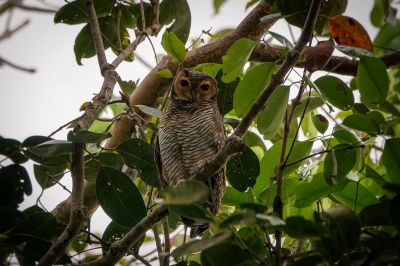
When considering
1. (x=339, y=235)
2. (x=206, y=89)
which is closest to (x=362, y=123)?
(x=339, y=235)

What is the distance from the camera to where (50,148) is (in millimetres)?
1305

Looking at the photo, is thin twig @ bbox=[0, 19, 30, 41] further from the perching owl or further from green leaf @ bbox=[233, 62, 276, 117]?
green leaf @ bbox=[233, 62, 276, 117]

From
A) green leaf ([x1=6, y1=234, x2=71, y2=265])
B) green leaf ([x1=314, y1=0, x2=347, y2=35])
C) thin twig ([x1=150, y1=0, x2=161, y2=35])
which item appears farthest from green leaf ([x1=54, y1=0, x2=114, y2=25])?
green leaf ([x1=6, y1=234, x2=71, y2=265])

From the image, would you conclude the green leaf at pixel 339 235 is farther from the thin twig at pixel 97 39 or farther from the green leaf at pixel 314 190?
the thin twig at pixel 97 39

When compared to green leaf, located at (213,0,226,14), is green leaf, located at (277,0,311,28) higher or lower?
lower

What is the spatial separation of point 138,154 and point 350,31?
0.94 meters

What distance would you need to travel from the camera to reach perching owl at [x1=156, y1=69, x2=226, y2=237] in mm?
2348

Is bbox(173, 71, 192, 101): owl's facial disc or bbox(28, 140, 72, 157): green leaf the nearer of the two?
bbox(28, 140, 72, 157): green leaf

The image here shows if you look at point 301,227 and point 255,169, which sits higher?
point 255,169

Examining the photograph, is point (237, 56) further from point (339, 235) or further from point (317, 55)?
point (339, 235)

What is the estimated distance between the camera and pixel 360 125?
1404mm

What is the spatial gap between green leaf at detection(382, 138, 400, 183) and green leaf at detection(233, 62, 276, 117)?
1.59ft

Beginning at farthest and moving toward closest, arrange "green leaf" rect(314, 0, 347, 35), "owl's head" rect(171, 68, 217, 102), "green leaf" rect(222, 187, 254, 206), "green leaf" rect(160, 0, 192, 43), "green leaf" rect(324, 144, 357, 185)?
Answer: 1. "owl's head" rect(171, 68, 217, 102)
2. "green leaf" rect(160, 0, 192, 43)
3. "green leaf" rect(314, 0, 347, 35)
4. "green leaf" rect(222, 187, 254, 206)
5. "green leaf" rect(324, 144, 357, 185)

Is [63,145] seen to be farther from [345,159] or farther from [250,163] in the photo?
[345,159]
